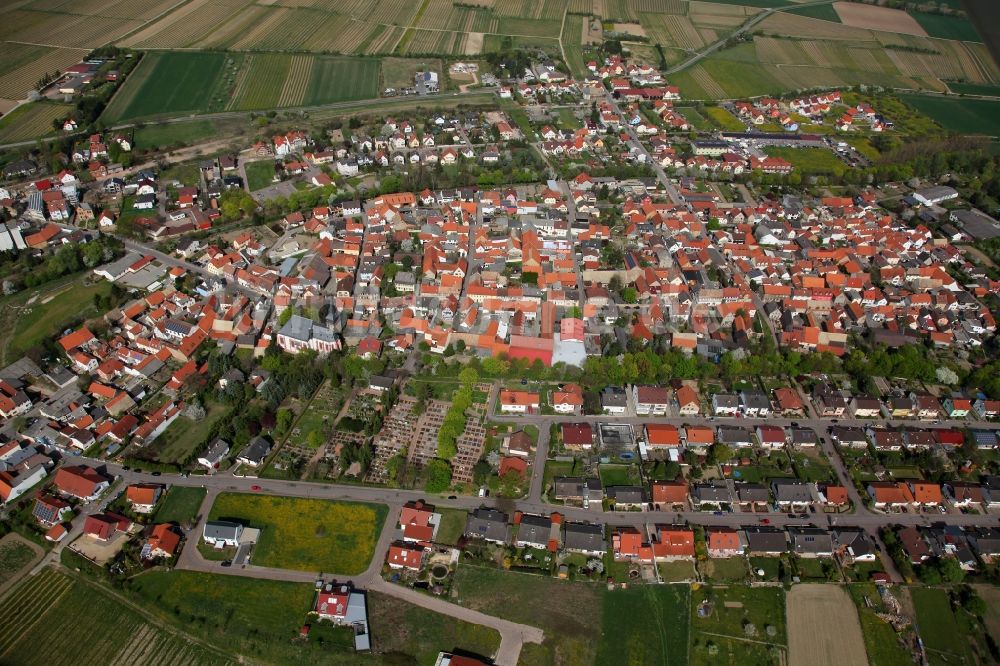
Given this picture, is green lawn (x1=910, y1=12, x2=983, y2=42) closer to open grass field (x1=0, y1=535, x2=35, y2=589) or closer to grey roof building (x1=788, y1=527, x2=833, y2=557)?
grey roof building (x1=788, y1=527, x2=833, y2=557)

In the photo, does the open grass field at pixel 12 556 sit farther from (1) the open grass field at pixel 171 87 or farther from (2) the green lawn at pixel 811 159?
(2) the green lawn at pixel 811 159

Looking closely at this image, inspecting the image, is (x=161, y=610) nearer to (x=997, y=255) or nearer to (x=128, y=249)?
(x=128, y=249)

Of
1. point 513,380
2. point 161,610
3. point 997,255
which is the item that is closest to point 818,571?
point 513,380

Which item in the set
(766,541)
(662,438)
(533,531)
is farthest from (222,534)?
(766,541)

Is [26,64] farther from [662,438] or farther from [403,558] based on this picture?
[662,438]

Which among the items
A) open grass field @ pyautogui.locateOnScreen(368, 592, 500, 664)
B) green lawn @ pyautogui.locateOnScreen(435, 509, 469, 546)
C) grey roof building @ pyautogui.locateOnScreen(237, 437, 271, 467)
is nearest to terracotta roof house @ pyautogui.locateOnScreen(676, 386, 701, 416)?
green lawn @ pyautogui.locateOnScreen(435, 509, 469, 546)
